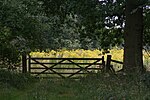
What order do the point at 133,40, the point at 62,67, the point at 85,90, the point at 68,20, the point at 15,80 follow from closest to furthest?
the point at 85,90, the point at 15,80, the point at 133,40, the point at 68,20, the point at 62,67

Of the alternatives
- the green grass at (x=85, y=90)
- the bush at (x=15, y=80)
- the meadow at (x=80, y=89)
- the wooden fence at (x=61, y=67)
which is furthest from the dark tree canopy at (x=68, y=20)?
the green grass at (x=85, y=90)

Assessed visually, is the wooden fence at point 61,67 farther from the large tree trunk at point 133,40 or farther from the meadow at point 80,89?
the meadow at point 80,89

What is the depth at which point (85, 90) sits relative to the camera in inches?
457

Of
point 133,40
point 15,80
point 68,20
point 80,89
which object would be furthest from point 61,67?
point 80,89

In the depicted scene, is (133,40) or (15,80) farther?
(133,40)

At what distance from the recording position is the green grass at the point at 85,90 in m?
9.98

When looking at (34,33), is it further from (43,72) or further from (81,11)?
(43,72)

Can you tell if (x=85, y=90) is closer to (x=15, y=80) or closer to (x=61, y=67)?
(x=15, y=80)

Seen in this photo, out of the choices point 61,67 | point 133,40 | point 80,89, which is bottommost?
point 80,89

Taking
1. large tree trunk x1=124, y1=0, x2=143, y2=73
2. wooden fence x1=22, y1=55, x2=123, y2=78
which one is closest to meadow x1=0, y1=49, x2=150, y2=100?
large tree trunk x1=124, y1=0, x2=143, y2=73

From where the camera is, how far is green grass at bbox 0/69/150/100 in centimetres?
998

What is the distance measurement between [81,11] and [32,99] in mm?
6243

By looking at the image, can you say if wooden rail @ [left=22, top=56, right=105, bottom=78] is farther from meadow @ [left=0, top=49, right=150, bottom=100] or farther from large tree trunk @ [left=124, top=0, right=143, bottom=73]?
large tree trunk @ [left=124, top=0, right=143, bottom=73]

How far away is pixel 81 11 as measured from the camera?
51.1 ft
